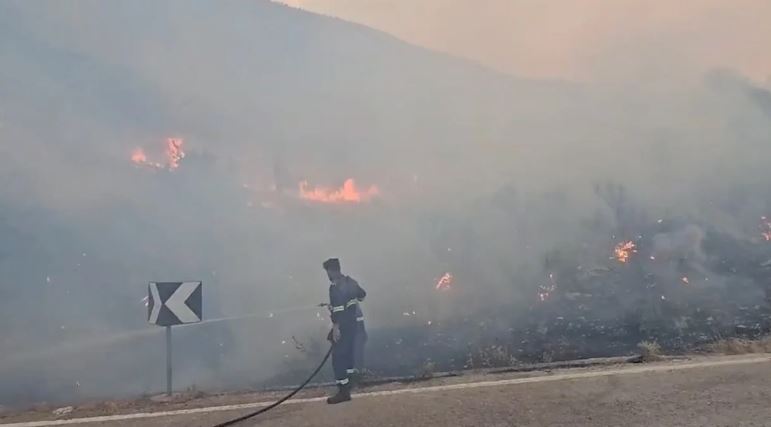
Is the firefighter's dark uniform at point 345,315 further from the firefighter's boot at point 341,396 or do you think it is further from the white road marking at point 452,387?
the white road marking at point 452,387

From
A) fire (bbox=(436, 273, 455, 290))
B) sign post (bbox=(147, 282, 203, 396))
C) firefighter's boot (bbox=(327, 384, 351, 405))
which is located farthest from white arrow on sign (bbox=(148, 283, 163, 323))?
fire (bbox=(436, 273, 455, 290))

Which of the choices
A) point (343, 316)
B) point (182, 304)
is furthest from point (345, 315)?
point (182, 304)

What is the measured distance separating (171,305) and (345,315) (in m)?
2.05

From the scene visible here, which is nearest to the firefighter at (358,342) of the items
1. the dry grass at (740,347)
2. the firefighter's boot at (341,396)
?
the firefighter's boot at (341,396)

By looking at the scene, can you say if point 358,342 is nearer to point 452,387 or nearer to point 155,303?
point 452,387

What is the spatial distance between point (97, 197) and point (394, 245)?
23.8 ft

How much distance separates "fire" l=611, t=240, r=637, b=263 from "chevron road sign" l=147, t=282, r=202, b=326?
1062 centimetres

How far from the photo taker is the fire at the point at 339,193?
58.0ft

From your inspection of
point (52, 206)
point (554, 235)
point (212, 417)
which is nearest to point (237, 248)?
point (52, 206)

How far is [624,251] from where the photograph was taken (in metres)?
14.6

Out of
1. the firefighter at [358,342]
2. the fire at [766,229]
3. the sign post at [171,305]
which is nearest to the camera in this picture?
the firefighter at [358,342]

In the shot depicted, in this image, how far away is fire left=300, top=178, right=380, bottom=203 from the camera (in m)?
17.7

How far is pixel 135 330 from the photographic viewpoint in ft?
39.0

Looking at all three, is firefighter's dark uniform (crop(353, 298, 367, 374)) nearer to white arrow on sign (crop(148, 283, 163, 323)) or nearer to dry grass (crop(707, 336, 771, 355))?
white arrow on sign (crop(148, 283, 163, 323))
